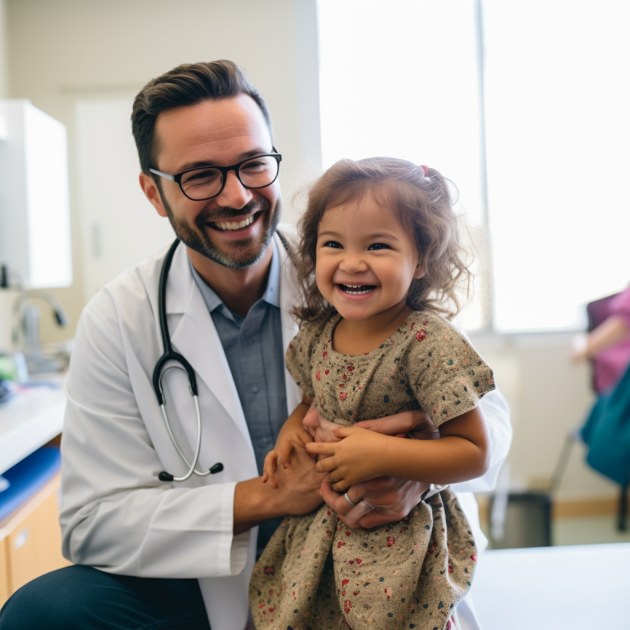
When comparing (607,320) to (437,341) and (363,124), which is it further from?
(437,341)

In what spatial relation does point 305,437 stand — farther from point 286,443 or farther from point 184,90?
point 184,90

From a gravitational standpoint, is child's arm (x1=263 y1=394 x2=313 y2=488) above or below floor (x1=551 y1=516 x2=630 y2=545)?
above

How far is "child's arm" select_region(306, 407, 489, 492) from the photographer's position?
85 cm

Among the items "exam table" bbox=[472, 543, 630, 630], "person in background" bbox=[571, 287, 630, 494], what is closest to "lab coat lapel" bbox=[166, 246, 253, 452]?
"exam table" bbox=[472, 543, 630, 630]

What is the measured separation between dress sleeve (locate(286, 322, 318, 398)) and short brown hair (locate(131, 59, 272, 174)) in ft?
1.92

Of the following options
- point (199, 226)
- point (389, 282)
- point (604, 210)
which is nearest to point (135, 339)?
point (199, 226)

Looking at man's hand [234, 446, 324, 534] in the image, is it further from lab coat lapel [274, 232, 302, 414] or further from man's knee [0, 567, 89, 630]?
man's knee [0, 567, 89, 630]

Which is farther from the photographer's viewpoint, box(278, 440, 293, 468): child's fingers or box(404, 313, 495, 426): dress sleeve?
box(278, 440, 293, 468): child's fingers

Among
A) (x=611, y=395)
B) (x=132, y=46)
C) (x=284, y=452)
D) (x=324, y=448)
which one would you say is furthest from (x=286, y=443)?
(x=132, y=46)

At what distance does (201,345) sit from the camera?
4.04 ft

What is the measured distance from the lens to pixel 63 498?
3.87 feet

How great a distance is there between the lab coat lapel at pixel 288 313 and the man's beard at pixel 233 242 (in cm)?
7

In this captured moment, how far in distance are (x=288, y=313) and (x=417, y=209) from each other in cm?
40

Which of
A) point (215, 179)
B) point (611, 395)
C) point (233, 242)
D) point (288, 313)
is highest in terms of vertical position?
point (215, 179)
